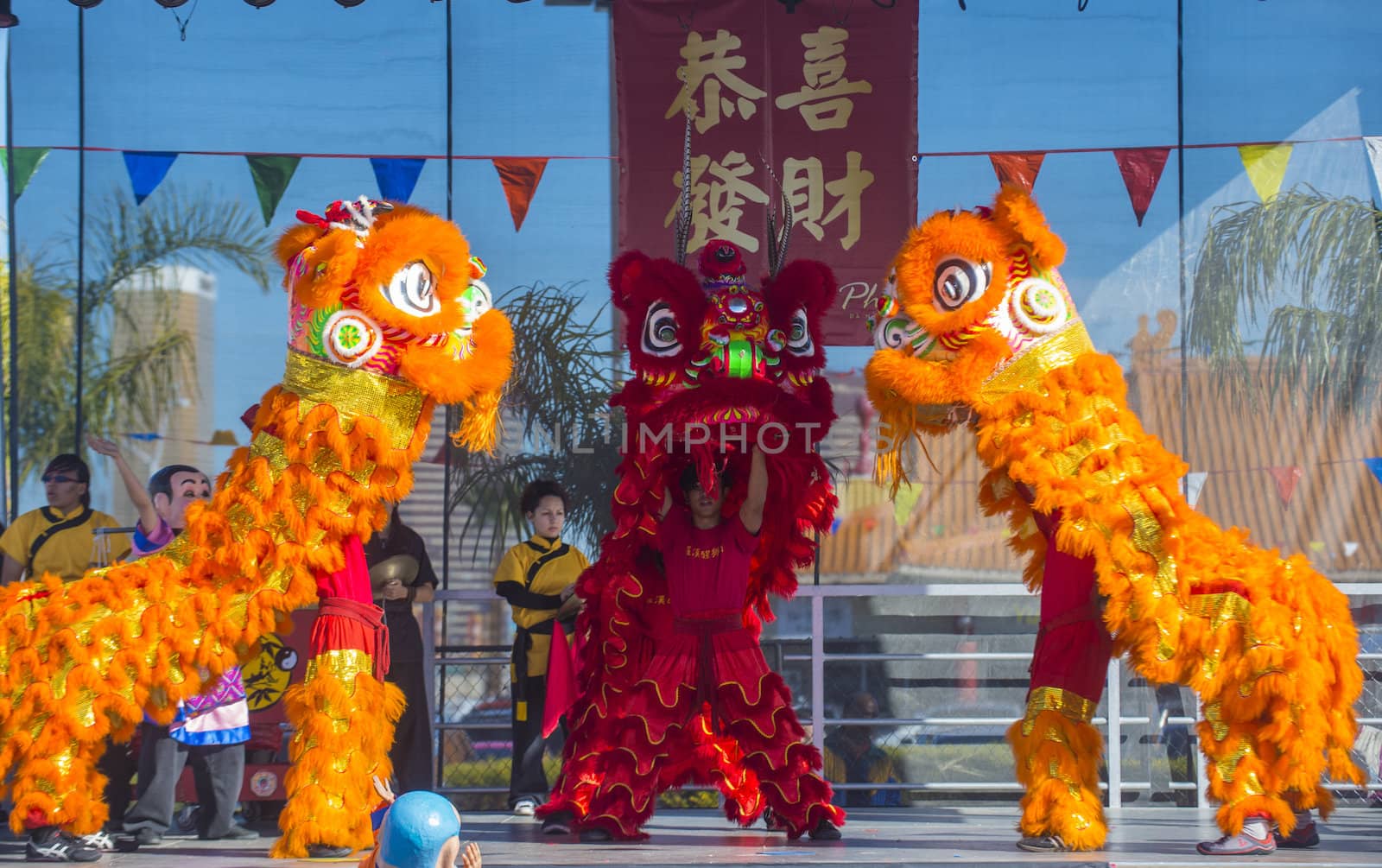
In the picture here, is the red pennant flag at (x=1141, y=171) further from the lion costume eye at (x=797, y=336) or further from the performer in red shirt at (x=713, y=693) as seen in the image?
the performer in red shirt at (x=713, y=693)

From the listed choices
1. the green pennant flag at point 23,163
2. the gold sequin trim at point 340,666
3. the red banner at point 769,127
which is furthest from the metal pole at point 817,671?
the green pennant flag at point 23,163

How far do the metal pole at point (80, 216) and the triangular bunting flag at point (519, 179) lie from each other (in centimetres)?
160

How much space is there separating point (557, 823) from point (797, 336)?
5.12ft

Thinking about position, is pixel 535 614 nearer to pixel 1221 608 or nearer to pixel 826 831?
pixel 826 831

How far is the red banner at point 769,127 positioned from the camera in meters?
5.82

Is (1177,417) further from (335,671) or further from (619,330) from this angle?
(335,671)

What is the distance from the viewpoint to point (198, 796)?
4.72 m

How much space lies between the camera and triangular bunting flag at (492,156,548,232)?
611cm

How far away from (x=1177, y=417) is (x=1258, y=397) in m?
0.31

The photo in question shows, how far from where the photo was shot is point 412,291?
4.31 metres

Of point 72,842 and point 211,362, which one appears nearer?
point 72,842

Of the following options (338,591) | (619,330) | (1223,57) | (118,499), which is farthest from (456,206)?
(1223,57)

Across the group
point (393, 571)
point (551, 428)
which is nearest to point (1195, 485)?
point (551, 428)

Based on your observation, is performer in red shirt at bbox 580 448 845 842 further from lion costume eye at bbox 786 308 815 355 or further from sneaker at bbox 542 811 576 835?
lion costume eye at bbox 786 308 815 355
